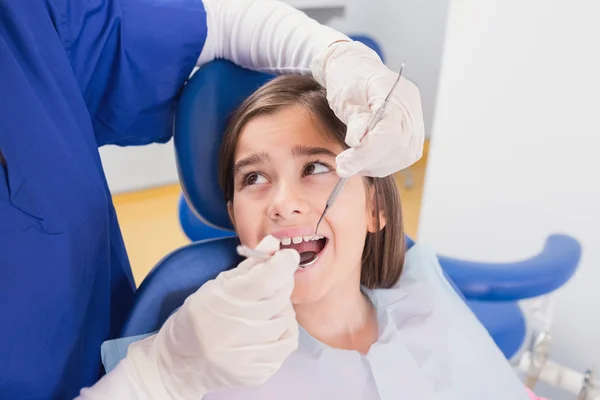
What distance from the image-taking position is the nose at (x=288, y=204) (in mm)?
832

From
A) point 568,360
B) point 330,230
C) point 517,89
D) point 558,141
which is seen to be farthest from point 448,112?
point 330,230

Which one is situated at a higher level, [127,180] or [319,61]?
[319,61]

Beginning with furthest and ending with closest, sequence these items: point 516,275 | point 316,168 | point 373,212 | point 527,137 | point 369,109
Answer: point 527,137 → point 516,275 → point 373,212 → point 316,168 → point 369,109

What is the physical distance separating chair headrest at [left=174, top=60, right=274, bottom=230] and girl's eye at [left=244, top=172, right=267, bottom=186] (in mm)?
67

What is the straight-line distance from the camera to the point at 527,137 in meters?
1.49

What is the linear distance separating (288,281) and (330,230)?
0.74 feet

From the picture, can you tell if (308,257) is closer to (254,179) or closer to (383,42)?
(254,179)

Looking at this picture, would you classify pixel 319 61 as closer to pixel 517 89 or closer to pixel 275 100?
pixel 275 100

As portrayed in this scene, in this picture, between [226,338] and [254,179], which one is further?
[254,179]

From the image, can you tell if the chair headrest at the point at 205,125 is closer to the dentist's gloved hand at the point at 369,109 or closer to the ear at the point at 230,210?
the ear at the point at 230,210

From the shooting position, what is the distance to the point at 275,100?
93 centimetres

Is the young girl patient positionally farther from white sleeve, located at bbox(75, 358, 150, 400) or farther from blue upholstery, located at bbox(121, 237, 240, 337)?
white sleeve, located at bbox(75, 358, 150, 400)

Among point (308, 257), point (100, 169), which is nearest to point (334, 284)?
point (308, 257)

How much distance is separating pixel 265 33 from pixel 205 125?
7.2 inches
